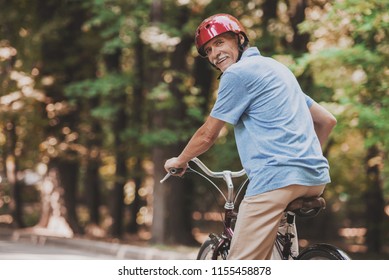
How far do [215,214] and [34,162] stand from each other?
949 centimetres

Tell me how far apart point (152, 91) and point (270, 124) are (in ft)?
31.7

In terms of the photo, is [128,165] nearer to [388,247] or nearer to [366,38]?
[388,247]

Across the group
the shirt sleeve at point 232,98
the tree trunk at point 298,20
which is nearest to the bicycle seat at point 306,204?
the shirt sleeve at point 232,98

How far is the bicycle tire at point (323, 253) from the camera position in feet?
11.3

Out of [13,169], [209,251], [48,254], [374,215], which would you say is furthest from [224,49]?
[374,215]

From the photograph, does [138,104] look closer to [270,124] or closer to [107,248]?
[107,248]

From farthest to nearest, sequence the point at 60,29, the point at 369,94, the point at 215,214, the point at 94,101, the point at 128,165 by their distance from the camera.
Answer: the point at 215,214 → the point at 128,165 → the point at 94,101 → the point at 60,29 → the point at 369,94

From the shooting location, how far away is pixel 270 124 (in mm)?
3404

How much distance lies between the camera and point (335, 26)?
927 cm

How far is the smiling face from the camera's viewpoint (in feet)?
12.3

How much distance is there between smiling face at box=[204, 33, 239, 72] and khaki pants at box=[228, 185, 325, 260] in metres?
Answer: 0.76

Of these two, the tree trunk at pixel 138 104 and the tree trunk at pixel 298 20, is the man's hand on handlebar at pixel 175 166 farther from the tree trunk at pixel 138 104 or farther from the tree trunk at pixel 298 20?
the tree trunk at pixel 298 20

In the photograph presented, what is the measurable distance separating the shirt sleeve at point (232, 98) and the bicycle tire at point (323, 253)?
31.0 inches
